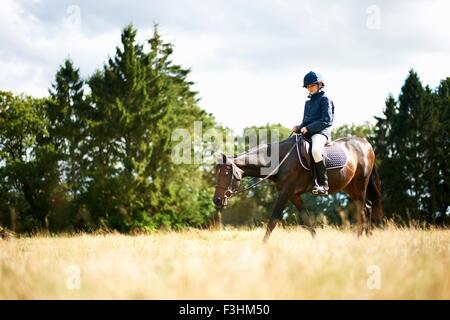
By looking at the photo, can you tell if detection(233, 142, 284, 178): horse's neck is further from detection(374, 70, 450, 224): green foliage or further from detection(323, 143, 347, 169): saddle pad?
detection(374, 70, 450, 224): green foliage

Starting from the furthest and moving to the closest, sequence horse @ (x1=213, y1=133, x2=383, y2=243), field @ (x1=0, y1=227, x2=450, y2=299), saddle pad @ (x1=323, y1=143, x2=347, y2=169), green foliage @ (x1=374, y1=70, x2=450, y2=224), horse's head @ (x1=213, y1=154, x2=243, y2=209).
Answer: green foliage @ (x1=374, y1=70, x2=450, y2=224)
saddle pad @ (x1=323, y1=143, x2=347, y2=169)
horse @ (x1=213, y1=133, x2=383, y2=243)
horse's head @ (x1=213, y1=154, x2=243, y2=209)
field @ (x1=0, y1=227, x2=450, y2=299)

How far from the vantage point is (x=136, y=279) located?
3988mm

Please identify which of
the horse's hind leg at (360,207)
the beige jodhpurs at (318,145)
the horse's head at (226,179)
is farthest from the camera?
the horse's hind leg at (360,207)

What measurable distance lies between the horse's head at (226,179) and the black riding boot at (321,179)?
1608 mm

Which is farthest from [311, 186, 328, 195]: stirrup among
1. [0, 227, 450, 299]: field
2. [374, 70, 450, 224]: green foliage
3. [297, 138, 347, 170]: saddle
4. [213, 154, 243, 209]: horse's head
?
[374, 70, 450, 224]: green foliage

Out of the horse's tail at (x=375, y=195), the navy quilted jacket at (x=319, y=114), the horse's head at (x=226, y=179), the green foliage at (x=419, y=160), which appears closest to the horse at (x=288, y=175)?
the horse's head at (x=226, y=179)

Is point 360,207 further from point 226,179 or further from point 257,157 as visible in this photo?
point 226,179

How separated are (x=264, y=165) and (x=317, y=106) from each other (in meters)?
1.69

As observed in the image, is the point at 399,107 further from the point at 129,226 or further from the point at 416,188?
the point at 129,226

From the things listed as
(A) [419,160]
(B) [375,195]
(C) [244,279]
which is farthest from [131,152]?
(C) [244,279]

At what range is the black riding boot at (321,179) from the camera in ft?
27.2

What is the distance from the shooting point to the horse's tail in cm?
1019

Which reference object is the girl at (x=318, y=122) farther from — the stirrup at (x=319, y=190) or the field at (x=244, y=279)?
the field at (x=244, y=279)
